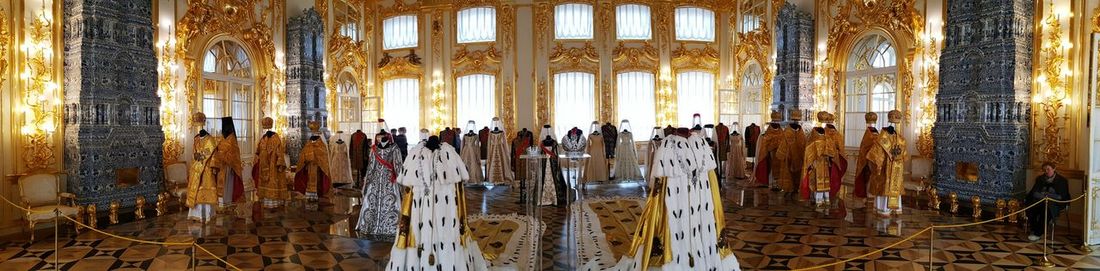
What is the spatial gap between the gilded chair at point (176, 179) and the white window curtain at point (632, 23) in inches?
448

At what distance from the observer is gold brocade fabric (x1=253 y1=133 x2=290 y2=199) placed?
9.62 meters

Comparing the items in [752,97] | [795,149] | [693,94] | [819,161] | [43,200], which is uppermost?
[693,94]

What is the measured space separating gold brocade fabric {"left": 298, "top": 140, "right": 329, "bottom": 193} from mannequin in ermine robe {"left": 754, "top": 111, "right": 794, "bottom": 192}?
25.8 feet

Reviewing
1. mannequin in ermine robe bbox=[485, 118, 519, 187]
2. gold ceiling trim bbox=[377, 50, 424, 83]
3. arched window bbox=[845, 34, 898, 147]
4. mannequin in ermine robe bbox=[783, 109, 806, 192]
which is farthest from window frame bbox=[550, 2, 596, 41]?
mannequin in ermine robe bbox=[783, 109, 806, 192]

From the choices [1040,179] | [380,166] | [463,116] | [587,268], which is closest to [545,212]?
[380,166]

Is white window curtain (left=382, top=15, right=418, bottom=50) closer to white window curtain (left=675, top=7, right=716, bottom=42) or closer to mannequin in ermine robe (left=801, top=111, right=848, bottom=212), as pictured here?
white window curtain (left=675, top=7, right=716, bottom=42)

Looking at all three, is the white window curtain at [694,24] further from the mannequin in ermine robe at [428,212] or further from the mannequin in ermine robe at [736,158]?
the mannequin in ermine robe at [428,212]

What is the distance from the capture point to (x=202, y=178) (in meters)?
8.26

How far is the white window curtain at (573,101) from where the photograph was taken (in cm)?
1709

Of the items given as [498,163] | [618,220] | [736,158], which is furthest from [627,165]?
[618,220]

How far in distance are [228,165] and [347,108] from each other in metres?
7.30

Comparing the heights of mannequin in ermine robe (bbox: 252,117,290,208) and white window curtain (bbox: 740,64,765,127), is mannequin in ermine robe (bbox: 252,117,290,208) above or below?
below

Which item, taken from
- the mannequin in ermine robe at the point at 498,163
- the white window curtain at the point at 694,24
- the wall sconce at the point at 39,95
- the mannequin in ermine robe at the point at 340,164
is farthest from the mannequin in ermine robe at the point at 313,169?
the white window curtain at the point at 694,24

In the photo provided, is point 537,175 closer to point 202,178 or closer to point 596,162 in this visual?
point 202,178
